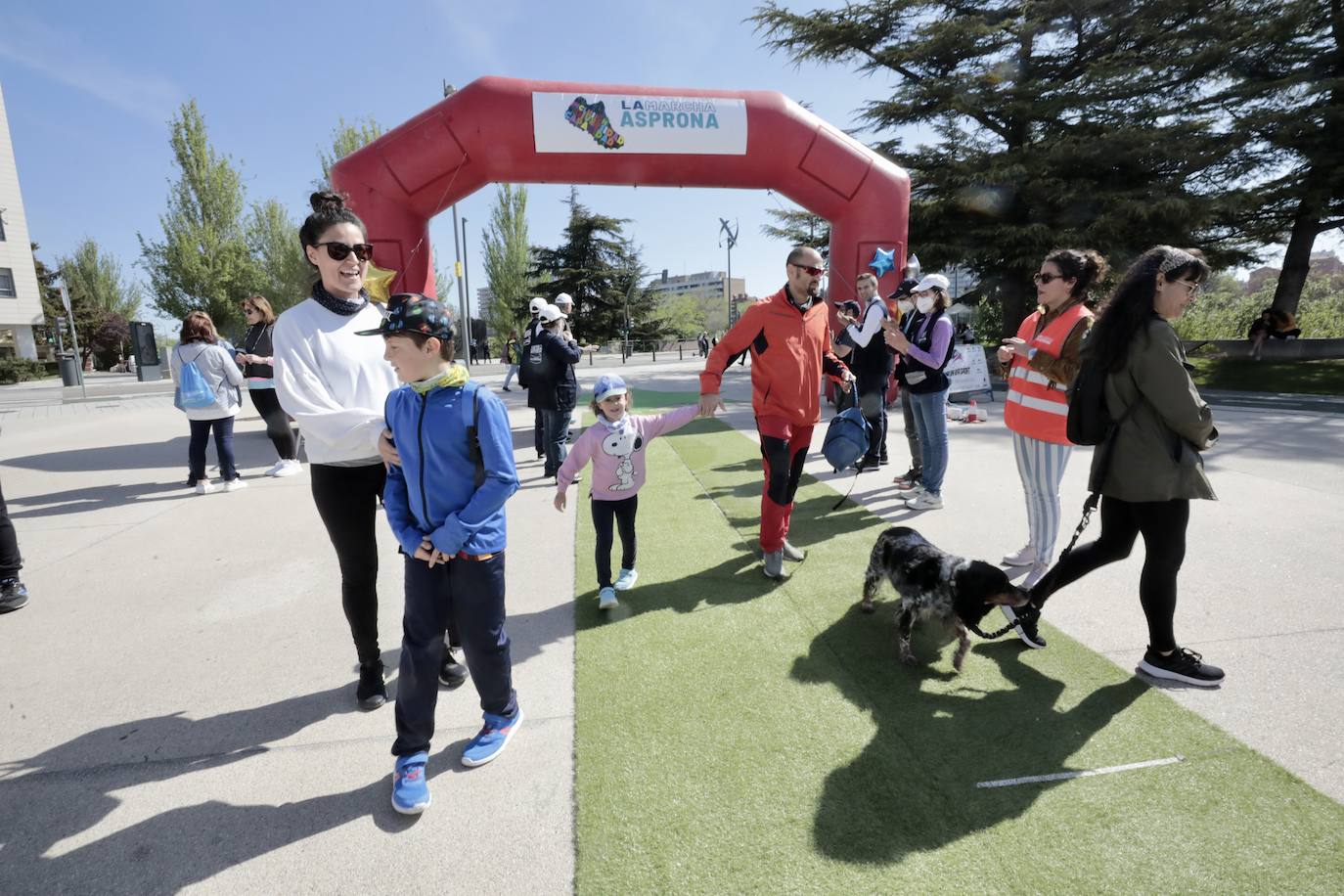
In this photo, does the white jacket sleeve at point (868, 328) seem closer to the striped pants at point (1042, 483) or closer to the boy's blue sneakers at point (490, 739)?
the striped pants at point (1042, 483)

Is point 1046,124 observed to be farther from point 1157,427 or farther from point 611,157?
point 1157,427

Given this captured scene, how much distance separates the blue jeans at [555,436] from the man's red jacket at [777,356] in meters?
3.30

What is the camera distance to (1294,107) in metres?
16.4

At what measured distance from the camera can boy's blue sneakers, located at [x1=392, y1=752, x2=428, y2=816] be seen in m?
2.21

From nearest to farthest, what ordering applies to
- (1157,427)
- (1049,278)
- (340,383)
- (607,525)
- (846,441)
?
1. (340,383)
2. (1157,427)
3. (1049,278)
4. (607,525)
5. (846,441)

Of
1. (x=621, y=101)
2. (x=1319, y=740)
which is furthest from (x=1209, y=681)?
(x=621, y=101)

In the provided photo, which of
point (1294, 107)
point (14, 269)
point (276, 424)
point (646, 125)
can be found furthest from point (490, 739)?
point (14, 269)

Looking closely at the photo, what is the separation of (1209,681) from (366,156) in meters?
10.7

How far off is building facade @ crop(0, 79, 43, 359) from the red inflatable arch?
124 feet

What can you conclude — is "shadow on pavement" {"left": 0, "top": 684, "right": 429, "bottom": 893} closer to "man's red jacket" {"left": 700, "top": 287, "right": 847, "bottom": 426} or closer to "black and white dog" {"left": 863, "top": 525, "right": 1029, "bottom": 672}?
"black and white dog" {"left": 863, "top": 525, "right": 1029, "bottom": 672}

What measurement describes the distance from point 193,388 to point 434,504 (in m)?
6.10

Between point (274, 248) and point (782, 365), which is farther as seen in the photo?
point (274, 248)

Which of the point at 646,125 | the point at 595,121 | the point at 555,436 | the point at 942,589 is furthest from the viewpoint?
the point at 646,125

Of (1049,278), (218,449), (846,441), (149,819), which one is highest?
(1049,278)
